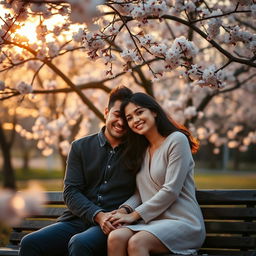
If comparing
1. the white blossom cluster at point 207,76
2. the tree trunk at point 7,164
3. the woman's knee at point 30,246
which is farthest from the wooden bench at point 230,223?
the tree trunk at point 7,164

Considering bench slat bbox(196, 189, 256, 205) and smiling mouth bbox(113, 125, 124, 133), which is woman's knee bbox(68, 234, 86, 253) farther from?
bench slat bbox(196, 189, 256, 205)

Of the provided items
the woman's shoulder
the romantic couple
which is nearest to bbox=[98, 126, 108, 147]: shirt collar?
the romantic couple

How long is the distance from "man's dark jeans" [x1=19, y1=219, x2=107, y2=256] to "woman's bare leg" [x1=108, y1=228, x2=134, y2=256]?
135 mm

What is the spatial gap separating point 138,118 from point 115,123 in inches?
8.5

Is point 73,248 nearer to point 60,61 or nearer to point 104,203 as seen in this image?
point 104,203

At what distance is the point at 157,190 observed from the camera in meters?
3.57

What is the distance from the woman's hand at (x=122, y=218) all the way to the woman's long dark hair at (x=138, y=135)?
0.33 m

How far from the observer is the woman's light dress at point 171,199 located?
11.0ft

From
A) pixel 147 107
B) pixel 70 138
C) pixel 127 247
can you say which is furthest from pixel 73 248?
pixel 70 138

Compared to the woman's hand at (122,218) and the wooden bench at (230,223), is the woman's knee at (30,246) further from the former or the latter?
the woman's hand at (122,218)

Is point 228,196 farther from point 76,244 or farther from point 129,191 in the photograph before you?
point 76,244

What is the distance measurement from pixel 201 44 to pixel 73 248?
868 cm

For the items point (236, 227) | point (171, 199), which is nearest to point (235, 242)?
point (236, 227)

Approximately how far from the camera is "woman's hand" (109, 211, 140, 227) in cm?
341
